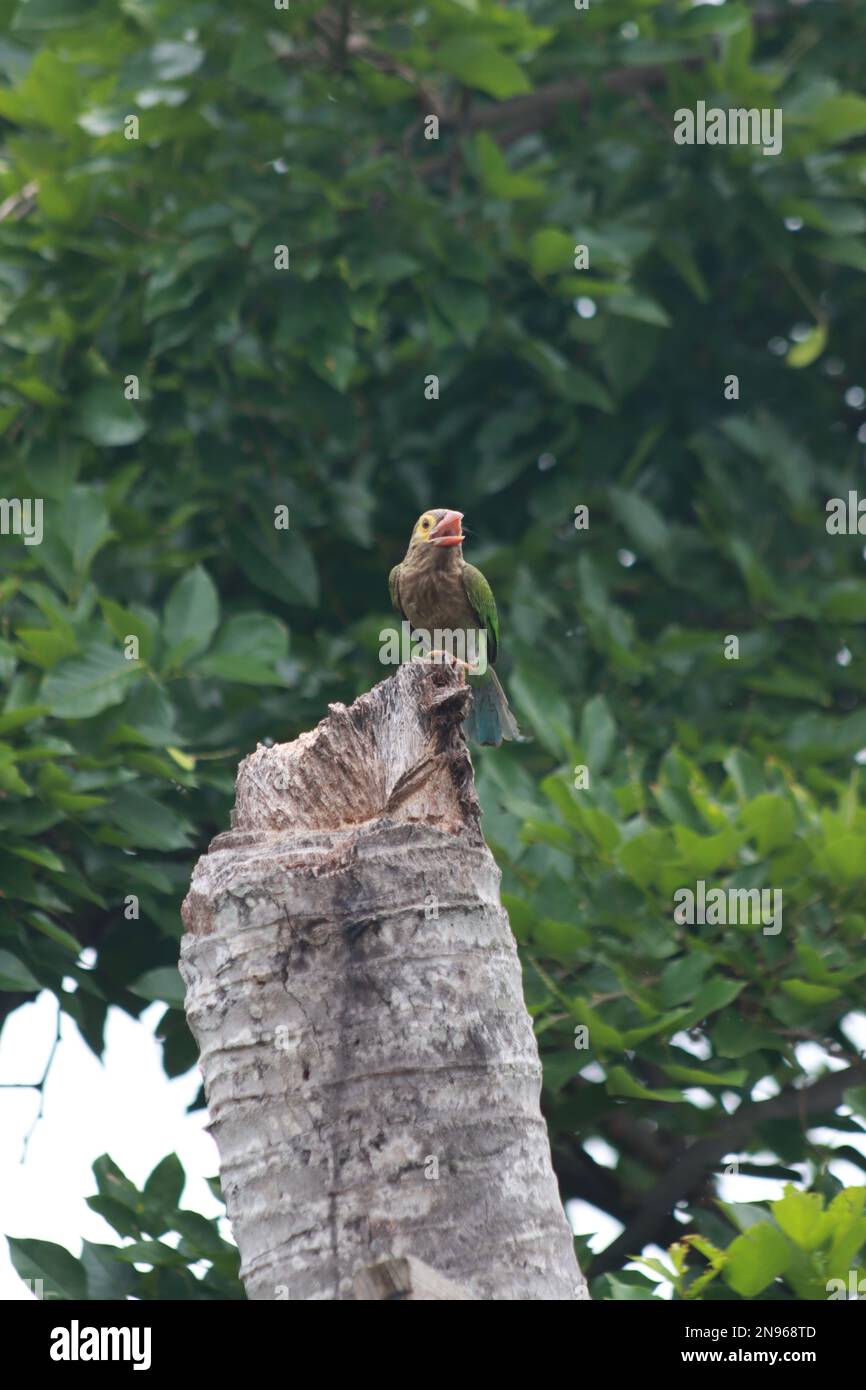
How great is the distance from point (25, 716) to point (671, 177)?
3496 mm

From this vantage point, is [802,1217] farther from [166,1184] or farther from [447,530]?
[447,530]

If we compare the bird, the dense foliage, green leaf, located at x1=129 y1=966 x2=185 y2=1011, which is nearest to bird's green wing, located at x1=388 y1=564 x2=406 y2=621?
the bird

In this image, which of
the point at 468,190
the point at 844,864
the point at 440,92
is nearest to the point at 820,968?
the point at 844,864

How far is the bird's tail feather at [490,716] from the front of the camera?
5148 mm

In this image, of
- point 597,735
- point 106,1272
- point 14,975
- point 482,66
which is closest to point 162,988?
point 14,975

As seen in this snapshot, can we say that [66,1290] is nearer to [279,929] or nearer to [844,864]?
[279,929]

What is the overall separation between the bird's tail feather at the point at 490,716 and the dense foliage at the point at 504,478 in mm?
90

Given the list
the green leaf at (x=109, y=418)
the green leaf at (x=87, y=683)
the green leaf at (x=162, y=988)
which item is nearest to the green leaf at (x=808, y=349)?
the green leaf at (x=109, y=418)

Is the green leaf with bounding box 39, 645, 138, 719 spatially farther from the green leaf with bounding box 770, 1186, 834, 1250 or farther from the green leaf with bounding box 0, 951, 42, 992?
the green leaf with bounding box 770, 1186, 834, 1250

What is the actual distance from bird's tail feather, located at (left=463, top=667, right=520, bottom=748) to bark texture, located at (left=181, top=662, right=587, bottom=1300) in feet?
7.72

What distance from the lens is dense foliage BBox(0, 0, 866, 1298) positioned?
4.62m

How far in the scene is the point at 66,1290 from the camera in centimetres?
404

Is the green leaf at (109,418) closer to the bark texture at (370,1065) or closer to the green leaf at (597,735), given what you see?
the green leaf at (597,735)

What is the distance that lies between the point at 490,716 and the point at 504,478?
1.26m
